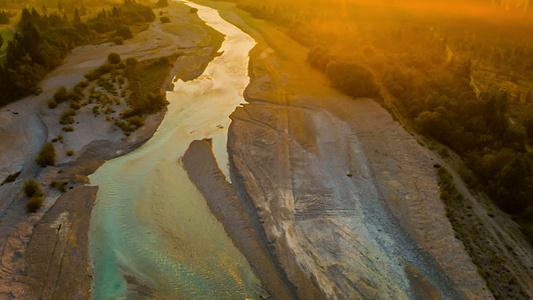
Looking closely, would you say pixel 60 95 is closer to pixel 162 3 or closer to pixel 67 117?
pixel 67 117

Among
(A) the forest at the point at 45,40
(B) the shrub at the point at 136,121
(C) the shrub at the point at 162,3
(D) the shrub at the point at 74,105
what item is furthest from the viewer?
(C) the shrub at the point at 162,3

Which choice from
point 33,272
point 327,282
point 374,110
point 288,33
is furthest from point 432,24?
point 33,272

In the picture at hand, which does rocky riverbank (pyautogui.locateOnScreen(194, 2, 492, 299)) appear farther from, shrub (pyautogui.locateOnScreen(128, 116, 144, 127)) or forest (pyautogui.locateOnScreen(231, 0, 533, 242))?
shrub (pyautogui.locateOnScreen(128, 116, 144, 127))

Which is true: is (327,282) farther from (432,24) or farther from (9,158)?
(432,24)

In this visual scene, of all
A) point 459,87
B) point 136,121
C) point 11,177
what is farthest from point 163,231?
point 459,87

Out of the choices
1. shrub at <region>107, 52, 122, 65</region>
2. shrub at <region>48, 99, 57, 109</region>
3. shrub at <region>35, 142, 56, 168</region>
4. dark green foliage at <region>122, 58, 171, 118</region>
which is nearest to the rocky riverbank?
dark green foliage at <region>122, 58, 171, 118</region>

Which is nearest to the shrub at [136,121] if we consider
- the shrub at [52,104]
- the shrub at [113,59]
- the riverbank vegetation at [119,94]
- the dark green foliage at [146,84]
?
the riverbank vegetation at [119,94]

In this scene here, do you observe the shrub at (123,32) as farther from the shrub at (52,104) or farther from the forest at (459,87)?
the shrub at (52,104)

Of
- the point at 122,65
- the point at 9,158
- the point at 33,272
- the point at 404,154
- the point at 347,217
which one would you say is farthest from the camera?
the point at 122,65
